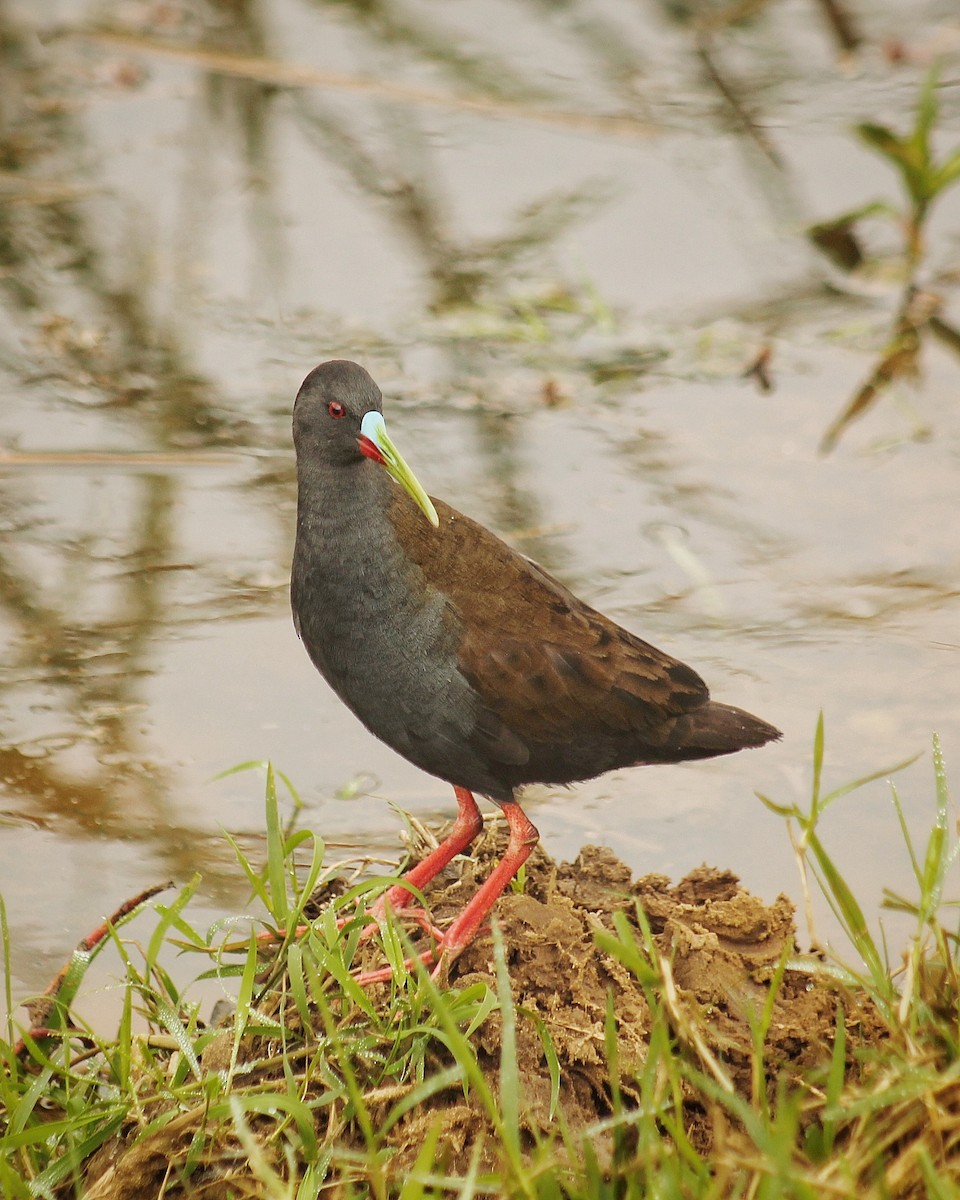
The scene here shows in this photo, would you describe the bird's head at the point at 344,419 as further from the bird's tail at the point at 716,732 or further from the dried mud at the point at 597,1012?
the dried mud at the point at 597,1012

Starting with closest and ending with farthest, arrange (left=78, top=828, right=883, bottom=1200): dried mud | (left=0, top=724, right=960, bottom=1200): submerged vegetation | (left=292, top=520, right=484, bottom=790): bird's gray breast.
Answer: (left=0, top=724, right=960, bottom=1200): submerged vegetation, (left=78, top=828, right=883, bottom=1200): dried mud, (left=292, top=520, right=484, bottom=790): bird's gray breast

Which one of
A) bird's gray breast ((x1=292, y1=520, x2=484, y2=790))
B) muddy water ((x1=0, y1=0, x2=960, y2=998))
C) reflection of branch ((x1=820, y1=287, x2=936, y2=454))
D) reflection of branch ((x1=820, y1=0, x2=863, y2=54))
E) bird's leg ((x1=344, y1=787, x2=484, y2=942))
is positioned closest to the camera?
bird's gray breast ((x1=292, y1=520, x2=484, y2=790))

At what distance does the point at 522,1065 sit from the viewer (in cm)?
296

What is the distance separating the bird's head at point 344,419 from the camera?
3412 mm

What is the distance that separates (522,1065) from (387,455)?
127cm

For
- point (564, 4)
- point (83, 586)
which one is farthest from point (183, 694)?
point (564, 4)

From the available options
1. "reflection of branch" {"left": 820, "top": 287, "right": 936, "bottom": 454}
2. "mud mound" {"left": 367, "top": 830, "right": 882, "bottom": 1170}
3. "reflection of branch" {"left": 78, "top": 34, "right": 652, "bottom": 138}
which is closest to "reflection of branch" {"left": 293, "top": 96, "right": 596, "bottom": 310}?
"reflection of branch" {"left": 78, "top": 34, "right": 652, "bottom": 138}

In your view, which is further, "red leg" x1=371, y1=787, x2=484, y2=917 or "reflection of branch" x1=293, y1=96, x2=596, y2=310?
"reflection of branch" x1=293, y1=96, x2=596, y2=310

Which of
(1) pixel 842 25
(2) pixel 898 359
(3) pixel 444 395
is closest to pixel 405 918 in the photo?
(3) pixel 444 395

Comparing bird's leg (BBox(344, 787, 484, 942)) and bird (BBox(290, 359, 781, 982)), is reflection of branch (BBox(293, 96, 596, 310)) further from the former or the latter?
bird's leg (BBox(344, 787, 484, 942))

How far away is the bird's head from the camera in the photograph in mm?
3412

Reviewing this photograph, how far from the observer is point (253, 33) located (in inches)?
322

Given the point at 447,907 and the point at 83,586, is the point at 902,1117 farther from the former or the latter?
the point at 83,586

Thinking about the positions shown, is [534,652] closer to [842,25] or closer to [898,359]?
[898,359]
